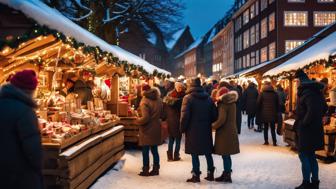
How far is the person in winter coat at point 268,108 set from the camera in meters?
13.4

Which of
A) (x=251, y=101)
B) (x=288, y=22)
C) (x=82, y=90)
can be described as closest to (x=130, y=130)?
(x=82, y=90)

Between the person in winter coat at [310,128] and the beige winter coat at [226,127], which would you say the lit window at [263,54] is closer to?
the beige winter coat at [226,127]

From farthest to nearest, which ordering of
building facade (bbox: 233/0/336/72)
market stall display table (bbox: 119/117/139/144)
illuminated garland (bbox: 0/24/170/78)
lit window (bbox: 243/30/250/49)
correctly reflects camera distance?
1. lit window (bbox: 243/30/250/49)
2. building facade (bbox: 233/0/336/72)
3. market stall display table (bbox: 119/117/139/144)
4. illuminated garland (bbox: 0/24/170/78)

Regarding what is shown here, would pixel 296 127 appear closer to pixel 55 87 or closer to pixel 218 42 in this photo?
pixel 55 87

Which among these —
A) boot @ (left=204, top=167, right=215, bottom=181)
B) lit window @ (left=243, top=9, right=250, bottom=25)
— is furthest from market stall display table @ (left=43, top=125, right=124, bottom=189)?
lit window @ (left=243, top=9, right=250, bottom=25)

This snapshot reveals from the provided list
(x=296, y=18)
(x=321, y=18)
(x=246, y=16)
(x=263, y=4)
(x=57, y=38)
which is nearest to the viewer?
(x=57, y=38)

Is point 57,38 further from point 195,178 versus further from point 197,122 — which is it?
point 195,178

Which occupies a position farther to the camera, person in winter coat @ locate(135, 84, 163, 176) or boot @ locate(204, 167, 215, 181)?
person in winter coat @ locate(135, 84, 163, 176)

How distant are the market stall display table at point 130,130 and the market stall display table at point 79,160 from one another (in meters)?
2.63

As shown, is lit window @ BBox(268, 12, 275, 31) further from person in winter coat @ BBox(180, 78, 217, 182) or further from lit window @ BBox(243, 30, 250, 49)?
person in winter coat @ BBox(180, 78, 217, 182)

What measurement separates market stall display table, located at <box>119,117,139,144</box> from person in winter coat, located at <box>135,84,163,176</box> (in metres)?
3.46

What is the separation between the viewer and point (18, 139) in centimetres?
400

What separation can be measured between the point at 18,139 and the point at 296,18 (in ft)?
136

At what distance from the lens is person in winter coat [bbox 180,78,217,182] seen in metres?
8.09
